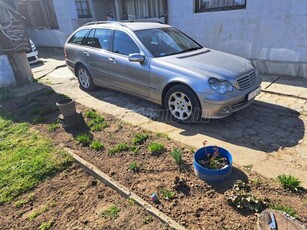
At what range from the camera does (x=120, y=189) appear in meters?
3.02

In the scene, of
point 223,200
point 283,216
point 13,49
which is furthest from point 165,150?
point 13,49

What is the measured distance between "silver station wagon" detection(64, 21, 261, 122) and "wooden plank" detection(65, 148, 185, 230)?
73.2 inches

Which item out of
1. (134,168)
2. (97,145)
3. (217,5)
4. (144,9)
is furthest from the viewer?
(144,9)

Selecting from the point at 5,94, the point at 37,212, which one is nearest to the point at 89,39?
the point at 5,94

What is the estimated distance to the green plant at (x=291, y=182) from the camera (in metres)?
2.80

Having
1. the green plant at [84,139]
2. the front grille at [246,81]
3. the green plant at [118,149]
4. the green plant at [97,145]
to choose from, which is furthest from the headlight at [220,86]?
the green plant at [84,139]

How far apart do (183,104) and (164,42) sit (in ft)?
4.98

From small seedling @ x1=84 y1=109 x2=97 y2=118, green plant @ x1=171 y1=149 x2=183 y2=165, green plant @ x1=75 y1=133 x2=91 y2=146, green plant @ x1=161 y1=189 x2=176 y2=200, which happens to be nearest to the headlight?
green plant @ x1=171 y1=149 x2=183 y2=165

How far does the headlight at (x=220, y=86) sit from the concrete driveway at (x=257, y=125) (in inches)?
28.0

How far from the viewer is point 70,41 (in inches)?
269

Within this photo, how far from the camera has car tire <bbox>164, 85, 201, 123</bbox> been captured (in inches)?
167

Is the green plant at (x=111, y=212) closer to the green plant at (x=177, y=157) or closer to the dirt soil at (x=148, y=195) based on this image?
the dirt soil at (x=148, y=195)

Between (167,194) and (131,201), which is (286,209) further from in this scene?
(131,201)

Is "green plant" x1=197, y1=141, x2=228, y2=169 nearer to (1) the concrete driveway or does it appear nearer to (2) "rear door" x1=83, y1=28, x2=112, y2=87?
(1) the concrete driveway
